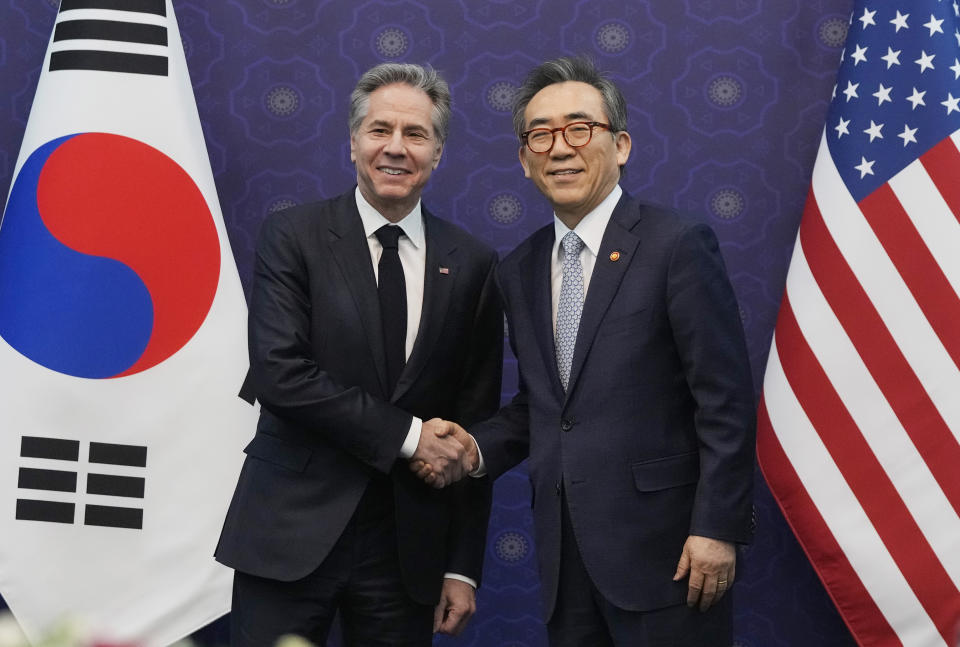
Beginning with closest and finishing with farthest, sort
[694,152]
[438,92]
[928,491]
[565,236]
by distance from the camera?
[565,236]
[438,92]
[928,491]
[694,152]

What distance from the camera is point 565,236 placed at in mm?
2188

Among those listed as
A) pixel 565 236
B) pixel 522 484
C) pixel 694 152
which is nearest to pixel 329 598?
pixel 565 236

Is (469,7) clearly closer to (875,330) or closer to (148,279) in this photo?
(148,279)

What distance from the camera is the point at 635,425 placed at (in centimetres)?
203

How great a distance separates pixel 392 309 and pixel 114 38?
1.21m

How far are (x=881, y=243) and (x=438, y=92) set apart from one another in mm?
1229

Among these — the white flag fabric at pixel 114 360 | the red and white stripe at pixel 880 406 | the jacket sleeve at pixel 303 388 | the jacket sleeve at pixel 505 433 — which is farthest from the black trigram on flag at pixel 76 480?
the red and white stripe at pixel 880 406

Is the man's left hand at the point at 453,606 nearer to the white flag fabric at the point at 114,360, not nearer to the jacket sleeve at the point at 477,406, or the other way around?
the jacket sleeve at the point at 477,406

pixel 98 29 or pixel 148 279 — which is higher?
pixel 98 29

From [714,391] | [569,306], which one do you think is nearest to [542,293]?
[569,306]

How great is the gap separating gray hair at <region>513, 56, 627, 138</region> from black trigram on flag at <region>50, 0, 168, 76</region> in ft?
3.67

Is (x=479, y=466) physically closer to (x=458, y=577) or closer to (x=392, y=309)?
(x=458, y=577)

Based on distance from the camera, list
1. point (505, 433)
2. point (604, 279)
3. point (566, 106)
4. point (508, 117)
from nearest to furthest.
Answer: point (604, 279) → point (566, 106) → point (505, 433) → point (508, 117)

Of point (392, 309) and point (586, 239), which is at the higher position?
point (586, 239)
